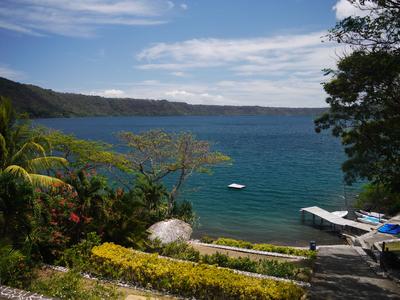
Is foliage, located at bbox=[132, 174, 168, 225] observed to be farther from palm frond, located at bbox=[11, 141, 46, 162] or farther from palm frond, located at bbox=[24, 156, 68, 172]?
palm frond, located at bbox=[11, 141, 46, 162]

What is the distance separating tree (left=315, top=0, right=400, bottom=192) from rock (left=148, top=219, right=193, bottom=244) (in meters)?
8.91

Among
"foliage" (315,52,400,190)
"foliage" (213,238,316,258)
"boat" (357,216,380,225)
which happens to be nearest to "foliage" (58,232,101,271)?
"foliage" (213,238,316,258)

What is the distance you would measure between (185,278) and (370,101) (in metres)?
9.37

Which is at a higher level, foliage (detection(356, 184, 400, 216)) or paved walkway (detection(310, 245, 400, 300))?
paved walkway (detection(310, 245, 400, 300))

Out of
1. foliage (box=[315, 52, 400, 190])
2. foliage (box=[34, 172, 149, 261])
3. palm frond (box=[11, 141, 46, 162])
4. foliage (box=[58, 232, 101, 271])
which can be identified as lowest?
foliage (box=[58, 232, 101, 271])

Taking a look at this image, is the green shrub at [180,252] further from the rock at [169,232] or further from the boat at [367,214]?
the boat at [367,214]

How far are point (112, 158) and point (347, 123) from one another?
16.3m

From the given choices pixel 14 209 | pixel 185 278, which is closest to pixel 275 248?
pixel 185 278

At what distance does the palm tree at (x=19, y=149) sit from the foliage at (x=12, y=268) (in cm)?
342

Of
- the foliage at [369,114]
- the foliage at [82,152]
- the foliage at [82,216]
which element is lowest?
the foliage at [82,216]

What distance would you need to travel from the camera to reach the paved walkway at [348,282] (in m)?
12.6

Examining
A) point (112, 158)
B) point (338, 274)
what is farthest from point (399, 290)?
point (112, 158)

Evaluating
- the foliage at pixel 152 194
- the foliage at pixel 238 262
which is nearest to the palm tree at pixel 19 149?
the foliage at pixel 238 262

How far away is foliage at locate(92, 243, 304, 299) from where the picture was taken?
10875 millimetres
